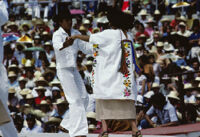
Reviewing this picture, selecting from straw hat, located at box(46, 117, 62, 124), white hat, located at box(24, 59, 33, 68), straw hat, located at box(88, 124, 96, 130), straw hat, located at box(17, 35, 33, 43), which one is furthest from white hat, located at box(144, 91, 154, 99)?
straw hat, located at box(17, 35, 33, 43)

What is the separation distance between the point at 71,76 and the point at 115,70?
3.32 feet

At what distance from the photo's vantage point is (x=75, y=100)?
29.4 ft

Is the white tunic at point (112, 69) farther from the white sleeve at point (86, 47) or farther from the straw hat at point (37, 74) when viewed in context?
the straw hat at point (37, 74)

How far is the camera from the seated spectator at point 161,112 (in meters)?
Result: 12.0

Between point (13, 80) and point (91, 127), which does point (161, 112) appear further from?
point (13, 80)

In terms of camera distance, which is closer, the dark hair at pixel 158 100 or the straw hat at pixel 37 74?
the dark hair at pixel 158 100

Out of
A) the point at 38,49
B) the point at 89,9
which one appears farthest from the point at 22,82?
the point at 89,9

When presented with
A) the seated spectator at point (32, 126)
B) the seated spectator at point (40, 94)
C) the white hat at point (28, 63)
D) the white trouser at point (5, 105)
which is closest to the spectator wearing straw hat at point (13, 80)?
the white hat at point (28, 63)

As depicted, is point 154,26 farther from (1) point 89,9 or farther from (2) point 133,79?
(2) point 133,79

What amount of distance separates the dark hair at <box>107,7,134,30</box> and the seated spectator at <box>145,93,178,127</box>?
3.95m

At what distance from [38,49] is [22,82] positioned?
1834 millimetres

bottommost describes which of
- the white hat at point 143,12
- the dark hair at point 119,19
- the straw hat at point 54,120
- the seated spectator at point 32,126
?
the seated spectator at point 32,126

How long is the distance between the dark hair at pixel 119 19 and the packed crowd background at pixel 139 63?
231 cm

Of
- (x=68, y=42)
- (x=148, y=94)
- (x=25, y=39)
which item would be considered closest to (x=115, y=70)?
(x=68, y=42)
